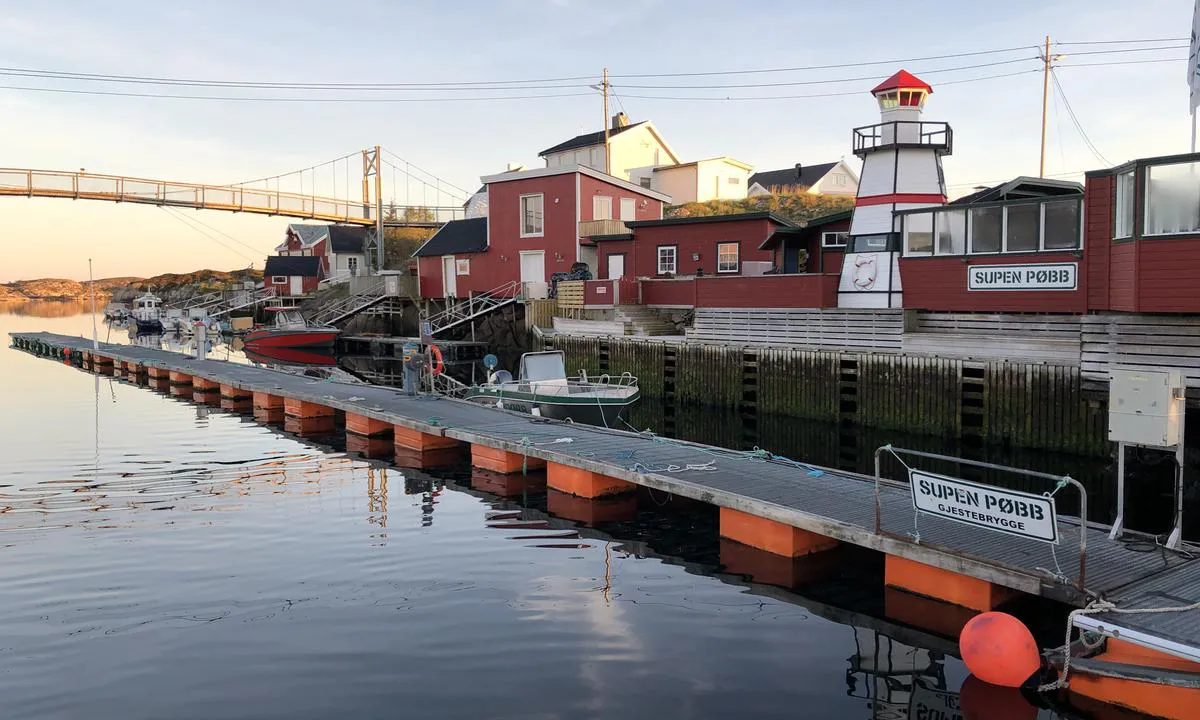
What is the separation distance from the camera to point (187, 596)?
11.6 meters

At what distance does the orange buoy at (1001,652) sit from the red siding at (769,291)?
19.9m

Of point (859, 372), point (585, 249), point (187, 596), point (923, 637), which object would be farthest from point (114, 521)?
point (585, 249)

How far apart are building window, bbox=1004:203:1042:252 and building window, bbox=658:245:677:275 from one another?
19.1 m

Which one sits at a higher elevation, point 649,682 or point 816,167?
point 816,167

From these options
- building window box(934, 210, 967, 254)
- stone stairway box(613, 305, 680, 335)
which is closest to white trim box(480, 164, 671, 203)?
stone stairway box(613, 305, 680, 335)

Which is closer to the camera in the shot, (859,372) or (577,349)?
(859,372)

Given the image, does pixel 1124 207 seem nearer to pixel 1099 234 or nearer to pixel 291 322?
pixel 1099 234

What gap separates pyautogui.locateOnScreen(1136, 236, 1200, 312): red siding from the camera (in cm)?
1611

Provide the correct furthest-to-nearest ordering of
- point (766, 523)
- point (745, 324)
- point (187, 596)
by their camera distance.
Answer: point (745, 324) < point (766, 523) < point (187, 596)

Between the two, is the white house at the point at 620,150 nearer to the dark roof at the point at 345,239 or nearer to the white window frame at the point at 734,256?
the dark roof at the point at 345,239

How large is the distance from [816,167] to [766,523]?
75.3 metres

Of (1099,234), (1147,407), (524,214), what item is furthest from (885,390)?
(524,214)

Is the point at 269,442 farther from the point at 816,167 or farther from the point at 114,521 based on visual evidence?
the point at 816,167

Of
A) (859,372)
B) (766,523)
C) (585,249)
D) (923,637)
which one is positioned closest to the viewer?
(923,637)
